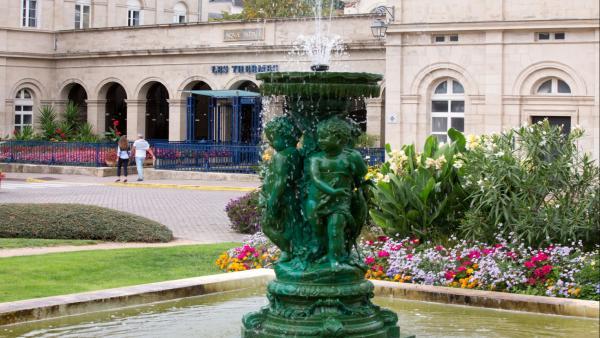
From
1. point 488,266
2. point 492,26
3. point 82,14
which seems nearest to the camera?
point 488,266

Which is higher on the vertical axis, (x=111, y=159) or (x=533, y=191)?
(x=111, y=159)

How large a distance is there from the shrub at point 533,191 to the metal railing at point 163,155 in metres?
17.2

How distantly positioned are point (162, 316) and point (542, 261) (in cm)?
417

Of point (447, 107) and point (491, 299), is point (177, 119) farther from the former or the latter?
point (491, 299)

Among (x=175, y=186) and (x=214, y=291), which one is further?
(x=175, y=186)

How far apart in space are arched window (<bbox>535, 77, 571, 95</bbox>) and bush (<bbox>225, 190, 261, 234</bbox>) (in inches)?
499

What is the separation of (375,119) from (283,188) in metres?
26.3

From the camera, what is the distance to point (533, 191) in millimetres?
12367

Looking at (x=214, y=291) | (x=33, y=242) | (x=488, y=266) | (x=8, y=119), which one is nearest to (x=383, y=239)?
(x=488, y=266)

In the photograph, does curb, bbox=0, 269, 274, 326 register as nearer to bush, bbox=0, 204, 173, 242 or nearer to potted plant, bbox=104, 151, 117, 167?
bush, bbox=0, 204, 173, 242

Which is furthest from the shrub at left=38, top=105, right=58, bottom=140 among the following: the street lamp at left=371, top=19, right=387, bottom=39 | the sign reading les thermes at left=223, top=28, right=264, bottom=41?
the street lamp at left=371, top=19, right=387, bottom=39

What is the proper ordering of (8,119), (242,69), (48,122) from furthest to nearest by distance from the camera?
1. (8,119)
2. (48,122)
3. (242,69)

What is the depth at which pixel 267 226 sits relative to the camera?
8.40m

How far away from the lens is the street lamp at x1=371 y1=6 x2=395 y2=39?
30062 millimetres
